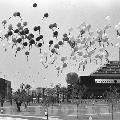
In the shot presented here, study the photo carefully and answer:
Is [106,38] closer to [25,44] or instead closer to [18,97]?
[25,44]

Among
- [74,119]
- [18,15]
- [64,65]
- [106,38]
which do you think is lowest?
[74,119]

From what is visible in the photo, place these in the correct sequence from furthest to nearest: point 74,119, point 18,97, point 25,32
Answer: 1. point 18,97
2. point 74,119
3. point 25,32

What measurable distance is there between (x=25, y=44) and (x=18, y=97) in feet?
307

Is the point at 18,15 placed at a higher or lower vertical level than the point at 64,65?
higher

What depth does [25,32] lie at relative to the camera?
7.92m

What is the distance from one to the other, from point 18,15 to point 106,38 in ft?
6.46

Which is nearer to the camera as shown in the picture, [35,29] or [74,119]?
[35,29]

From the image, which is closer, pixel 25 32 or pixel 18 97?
pixel 25 32

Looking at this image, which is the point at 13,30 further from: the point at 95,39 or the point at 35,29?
the point at 95,39

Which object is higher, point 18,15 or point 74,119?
point 18,15

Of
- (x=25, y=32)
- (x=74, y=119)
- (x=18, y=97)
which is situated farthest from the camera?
(x=18, y=97)

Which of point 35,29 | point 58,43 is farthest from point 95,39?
point 35,29

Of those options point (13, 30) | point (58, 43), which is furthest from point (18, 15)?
point (58, 43)

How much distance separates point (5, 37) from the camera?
27.2ft
